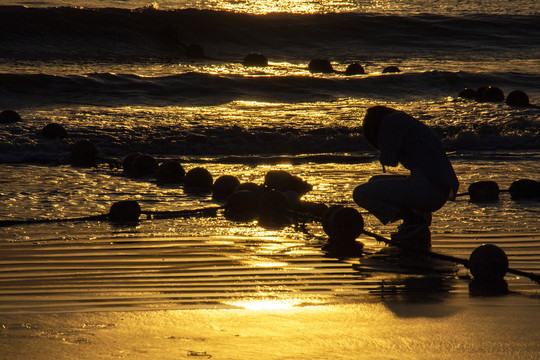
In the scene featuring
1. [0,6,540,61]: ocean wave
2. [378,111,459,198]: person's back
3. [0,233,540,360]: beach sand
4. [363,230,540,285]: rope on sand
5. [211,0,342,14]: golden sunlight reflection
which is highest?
[211,0,342,14]: golden sunlight reflection

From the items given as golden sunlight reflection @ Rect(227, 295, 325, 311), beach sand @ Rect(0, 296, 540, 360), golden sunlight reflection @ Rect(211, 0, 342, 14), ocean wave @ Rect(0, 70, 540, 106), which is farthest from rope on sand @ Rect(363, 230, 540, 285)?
golden sunlight reflection @ Rect(211, 0, 342, 14)

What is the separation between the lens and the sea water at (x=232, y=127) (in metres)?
5.36

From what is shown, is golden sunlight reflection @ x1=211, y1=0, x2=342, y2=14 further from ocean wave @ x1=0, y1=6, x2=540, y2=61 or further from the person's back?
the person's back

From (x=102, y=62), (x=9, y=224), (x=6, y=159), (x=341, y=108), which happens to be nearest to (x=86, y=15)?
(x=102, y=62)

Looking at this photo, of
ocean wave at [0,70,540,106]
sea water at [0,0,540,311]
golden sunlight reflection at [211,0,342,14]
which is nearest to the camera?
sea water at [0,0,540,311]

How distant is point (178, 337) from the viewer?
373 cm

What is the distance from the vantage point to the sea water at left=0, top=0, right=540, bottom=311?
5.36 m

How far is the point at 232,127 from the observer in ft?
47.2

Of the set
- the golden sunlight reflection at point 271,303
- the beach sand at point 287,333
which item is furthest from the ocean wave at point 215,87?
the beach sand at point 287,333

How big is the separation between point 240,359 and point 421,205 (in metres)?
3.14

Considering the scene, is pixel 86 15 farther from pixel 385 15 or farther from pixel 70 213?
pixel 70 213

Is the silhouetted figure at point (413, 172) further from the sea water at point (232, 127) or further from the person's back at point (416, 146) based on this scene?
the sea water at point (232, 127)

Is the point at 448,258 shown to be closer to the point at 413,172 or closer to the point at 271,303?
the point at 413,172

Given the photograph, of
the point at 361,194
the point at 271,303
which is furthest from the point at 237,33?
the point at 271,303
